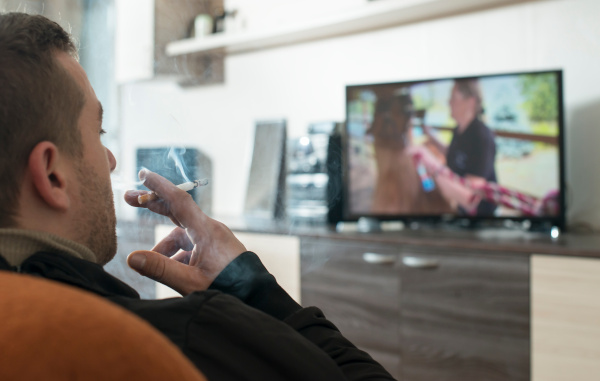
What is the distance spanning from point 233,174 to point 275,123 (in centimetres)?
47

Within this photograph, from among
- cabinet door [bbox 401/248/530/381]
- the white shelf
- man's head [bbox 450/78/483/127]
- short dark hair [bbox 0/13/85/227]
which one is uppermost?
the white shelf

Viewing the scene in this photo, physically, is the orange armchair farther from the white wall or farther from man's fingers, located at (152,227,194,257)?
the white wall

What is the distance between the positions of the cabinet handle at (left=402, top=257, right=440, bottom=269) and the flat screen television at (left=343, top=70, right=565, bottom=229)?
31 centimetres

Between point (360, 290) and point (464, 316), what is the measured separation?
35 centimetres

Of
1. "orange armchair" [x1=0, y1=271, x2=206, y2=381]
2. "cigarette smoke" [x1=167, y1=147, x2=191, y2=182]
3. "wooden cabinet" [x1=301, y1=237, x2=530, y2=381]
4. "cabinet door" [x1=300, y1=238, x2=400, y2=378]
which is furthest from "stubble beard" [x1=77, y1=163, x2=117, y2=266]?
"cabinet door" [x1=300, y1=238, x2=400, y2=378]

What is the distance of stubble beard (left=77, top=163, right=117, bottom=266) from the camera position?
0.63 metres

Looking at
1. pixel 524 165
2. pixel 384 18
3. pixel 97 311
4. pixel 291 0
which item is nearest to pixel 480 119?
pixel 524 165

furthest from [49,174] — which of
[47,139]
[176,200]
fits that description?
[176,200]

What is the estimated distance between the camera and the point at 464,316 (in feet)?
5.35

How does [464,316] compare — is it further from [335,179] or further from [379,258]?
[335,179]

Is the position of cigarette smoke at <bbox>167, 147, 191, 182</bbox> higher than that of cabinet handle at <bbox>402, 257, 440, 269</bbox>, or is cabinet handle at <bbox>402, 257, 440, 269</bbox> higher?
cigarette smoke at <bbox>167, 147, 191, 182</bbox>

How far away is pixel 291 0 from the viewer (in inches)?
96.2

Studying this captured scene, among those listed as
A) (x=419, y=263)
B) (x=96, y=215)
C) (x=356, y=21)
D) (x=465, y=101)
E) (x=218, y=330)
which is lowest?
(x=419, y=263)

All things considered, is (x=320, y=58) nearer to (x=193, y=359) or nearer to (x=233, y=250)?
(x=233, y=250)
